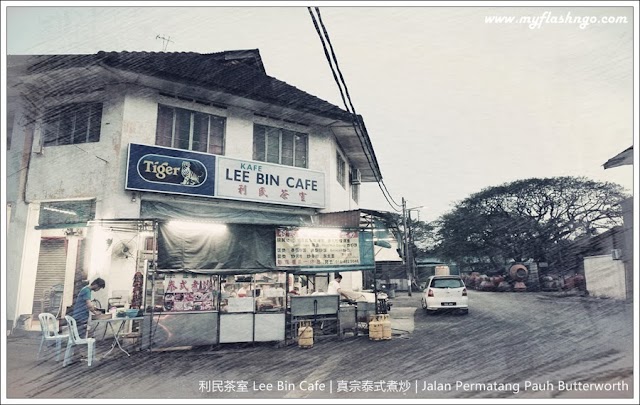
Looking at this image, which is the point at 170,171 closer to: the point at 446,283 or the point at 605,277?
the point at 446,283

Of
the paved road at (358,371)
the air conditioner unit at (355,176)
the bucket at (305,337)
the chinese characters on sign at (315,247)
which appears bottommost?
the paved road at (358,371)

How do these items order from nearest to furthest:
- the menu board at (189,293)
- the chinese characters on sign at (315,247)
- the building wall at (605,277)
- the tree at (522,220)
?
the menu board at (189,293), the chinese characters on sign at (315,247), the building wall at (605,277), the tree at (522,220)

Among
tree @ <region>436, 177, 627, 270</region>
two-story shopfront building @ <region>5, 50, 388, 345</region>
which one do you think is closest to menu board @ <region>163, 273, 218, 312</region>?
two-story shopfront building @ <region>5, 50, 388, 345</region>

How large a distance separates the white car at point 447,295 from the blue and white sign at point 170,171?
8.82 metres

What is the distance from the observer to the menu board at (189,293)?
7914 mm

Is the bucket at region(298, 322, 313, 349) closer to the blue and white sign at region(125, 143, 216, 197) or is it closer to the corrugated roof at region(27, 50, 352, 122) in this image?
the blue and white sign at region(125, 143, 216, 197)

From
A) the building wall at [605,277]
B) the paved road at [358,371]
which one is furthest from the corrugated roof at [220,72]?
the building wall at [605,277]

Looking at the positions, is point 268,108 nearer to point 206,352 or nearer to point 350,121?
point 350,121

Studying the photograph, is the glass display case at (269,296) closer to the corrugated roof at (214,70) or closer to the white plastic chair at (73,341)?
the white plastic chair at (73,341)

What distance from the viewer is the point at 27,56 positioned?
8.86m

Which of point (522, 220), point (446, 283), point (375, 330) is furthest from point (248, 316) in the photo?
point (522, 220)

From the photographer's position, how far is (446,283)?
1405cm

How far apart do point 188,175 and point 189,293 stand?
9.81ft

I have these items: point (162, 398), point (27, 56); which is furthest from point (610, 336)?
point (27, 56)
